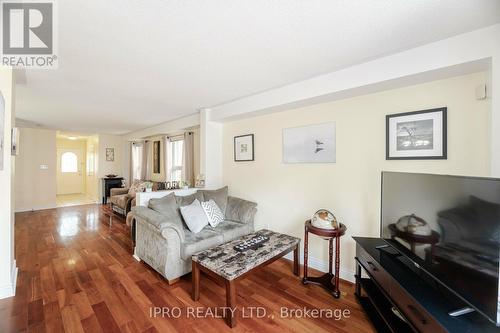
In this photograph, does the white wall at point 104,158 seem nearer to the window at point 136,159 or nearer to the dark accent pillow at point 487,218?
the window at point 136,159

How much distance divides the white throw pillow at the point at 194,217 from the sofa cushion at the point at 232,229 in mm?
197

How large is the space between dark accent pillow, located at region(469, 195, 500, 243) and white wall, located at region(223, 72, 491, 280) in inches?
30.8

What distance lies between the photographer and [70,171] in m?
8.31

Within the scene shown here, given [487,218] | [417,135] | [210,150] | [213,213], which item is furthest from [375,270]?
[210,150]

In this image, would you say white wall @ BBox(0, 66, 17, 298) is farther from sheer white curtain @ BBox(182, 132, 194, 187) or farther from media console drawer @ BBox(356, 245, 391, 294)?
media console drawer @ BBox(356, 245, 391, 294)

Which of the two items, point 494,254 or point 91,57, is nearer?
point 494,254

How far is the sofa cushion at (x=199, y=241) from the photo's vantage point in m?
2.32

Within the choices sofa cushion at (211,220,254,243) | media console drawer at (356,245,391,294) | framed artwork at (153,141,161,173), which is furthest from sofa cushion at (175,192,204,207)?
framed artwork at (153,141,161,173)

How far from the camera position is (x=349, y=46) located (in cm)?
174

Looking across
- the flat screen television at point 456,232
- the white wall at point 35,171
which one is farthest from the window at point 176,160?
the flat screen television at point 456,232

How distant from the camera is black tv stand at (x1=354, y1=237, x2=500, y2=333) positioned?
1.04 meters

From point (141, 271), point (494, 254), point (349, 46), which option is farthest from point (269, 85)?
point (141, 271)

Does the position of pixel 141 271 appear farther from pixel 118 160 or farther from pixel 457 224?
pixel 118 160

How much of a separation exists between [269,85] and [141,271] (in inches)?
112
